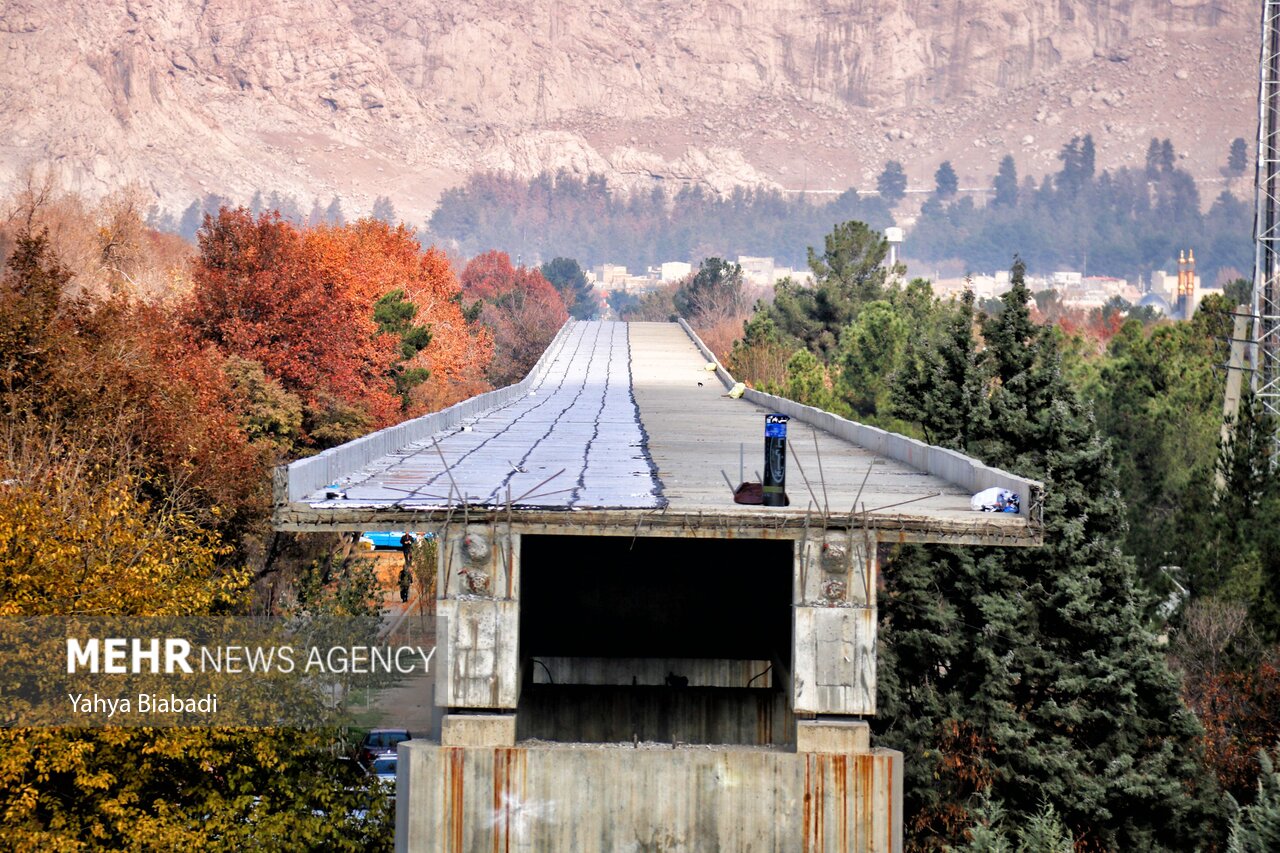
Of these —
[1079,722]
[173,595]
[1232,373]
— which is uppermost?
[1232,373]

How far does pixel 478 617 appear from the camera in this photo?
2319 centimetres

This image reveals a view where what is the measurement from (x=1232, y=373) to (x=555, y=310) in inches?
5377

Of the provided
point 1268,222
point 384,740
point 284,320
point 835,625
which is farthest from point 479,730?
point 1268,222

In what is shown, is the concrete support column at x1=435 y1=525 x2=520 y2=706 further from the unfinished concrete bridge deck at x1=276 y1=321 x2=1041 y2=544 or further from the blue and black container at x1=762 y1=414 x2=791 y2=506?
the blue and black container at x1=762 y1=414 x2=791 y2=506

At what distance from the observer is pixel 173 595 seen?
27.7 meters

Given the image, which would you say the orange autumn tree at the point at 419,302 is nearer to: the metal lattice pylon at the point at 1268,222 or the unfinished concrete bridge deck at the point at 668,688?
the metal lattice pylon at the point at 1268,222

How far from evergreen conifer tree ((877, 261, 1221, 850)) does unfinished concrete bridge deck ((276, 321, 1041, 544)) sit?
3756 mm

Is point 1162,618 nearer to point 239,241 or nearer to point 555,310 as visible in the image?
point 239,241

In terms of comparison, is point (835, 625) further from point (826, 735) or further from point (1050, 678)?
point (1050, 678)

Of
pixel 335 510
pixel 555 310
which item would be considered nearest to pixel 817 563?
pixel 335 510

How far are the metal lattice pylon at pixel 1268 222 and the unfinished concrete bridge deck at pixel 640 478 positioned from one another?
14400 millimetres

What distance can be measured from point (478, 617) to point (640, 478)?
569 centimetres

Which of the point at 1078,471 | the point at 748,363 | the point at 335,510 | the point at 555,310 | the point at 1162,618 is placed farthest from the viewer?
the point at 555,310

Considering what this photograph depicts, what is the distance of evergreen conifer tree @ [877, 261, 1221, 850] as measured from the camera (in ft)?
108
